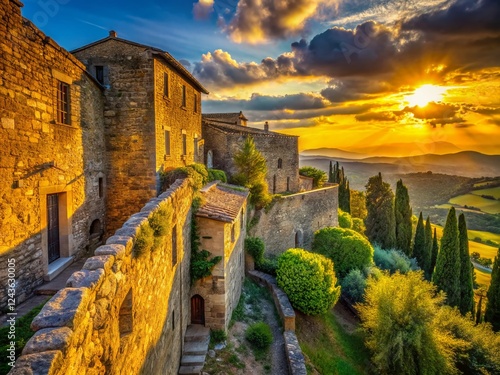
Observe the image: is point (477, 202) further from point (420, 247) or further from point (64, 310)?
point (64, 310)

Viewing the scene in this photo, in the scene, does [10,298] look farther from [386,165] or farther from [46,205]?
[386,165]

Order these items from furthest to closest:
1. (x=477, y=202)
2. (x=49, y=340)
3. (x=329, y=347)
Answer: (x=477, y=202) → (x=329, y=347) → (x=49, y=340)

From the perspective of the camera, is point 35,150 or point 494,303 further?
point 494,303

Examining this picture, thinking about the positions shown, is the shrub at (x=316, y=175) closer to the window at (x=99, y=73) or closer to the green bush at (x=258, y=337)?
the green bush at (x=258, y=337)

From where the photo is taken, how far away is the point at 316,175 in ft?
124

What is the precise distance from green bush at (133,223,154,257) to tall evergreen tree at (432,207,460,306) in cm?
2536

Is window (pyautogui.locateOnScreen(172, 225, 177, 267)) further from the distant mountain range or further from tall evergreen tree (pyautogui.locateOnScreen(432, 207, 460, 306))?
the distant mountain range

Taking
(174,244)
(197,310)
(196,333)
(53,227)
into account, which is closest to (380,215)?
(197,310)

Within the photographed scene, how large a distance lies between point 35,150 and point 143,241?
5124 mm

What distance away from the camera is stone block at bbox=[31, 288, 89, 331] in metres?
2.79

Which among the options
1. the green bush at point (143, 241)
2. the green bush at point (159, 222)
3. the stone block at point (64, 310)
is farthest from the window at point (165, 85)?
the stone block at point (64, 310)

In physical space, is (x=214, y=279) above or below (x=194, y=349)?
above

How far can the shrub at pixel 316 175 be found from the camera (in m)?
37.1

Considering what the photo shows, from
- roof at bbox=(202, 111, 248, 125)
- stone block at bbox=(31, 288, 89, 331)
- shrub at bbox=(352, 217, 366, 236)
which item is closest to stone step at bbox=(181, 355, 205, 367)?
stone block at bbox=(31, 288, 89, 331)
